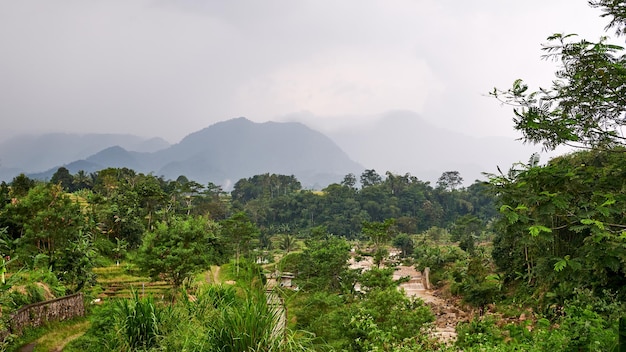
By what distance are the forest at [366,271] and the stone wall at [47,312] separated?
0.26 m

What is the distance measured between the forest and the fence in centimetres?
26

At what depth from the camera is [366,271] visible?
8.91m

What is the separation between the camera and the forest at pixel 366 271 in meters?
2.55

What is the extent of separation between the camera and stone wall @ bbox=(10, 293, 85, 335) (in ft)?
26.6

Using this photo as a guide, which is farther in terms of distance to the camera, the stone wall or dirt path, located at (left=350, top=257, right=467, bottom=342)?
dirt path, located at (left=350, top=257, right=467, bottom=342)

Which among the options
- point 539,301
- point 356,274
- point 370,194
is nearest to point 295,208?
point 370,194

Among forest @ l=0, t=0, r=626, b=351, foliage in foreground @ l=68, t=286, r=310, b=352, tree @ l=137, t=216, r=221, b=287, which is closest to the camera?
foliage in foreground @ l=68, t=286, r=310, b=352

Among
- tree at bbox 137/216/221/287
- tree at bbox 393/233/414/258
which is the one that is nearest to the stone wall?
tree at bbox 137/216/221/287

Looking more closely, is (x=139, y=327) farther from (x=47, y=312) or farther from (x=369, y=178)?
(x=369, y=178)

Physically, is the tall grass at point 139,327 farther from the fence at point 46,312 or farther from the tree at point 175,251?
the tree at point 175,251

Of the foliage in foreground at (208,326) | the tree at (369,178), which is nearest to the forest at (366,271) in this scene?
the foliage in foreground at (208,326)

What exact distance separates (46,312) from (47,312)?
0.04 meters

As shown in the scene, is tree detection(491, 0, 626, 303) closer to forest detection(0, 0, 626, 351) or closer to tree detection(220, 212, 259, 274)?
forest detection(0, 0, 626, 351)

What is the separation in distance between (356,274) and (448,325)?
291 cm
